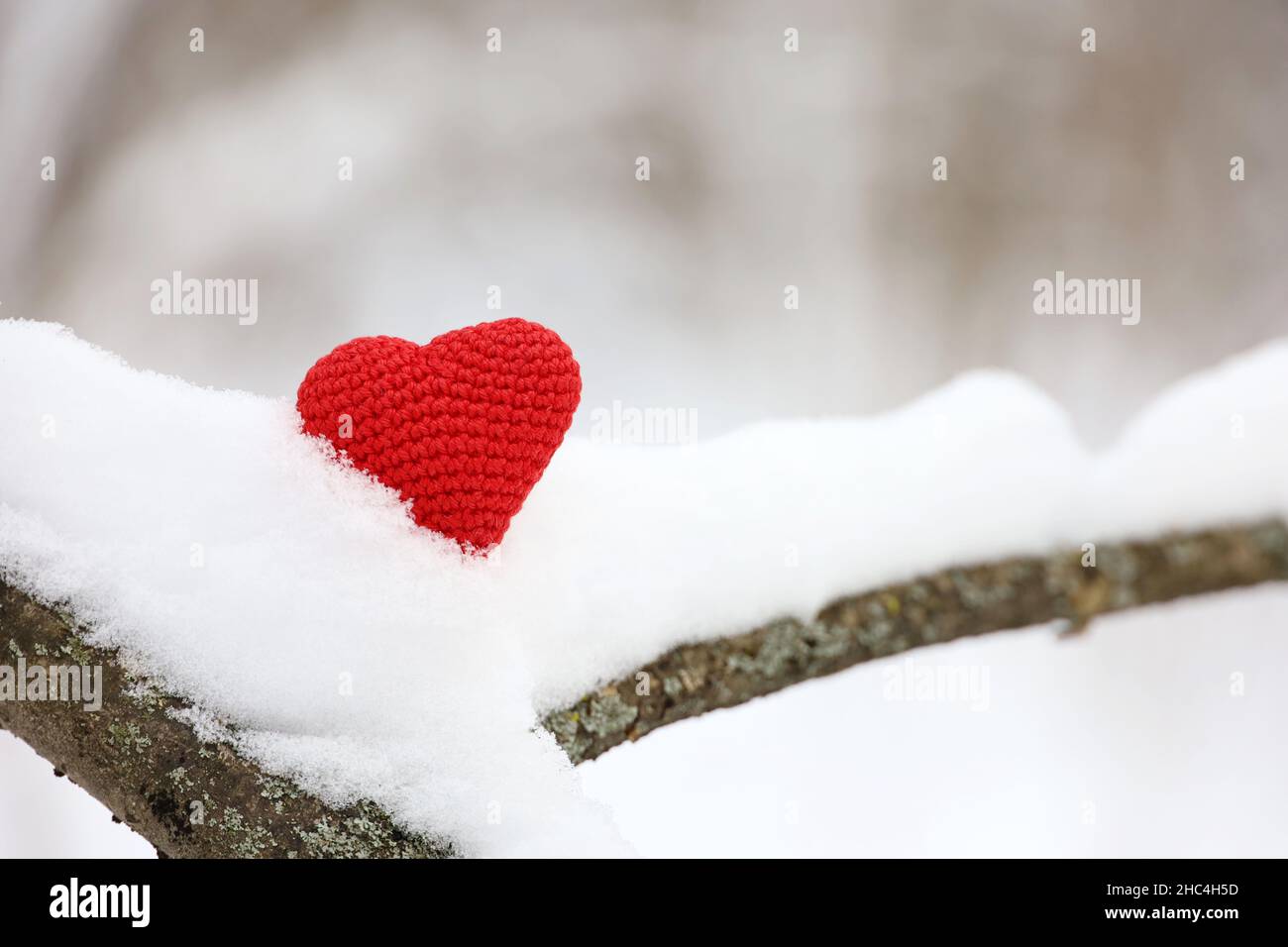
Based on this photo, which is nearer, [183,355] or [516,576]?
[516,576]

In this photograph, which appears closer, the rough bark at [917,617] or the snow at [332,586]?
the snow at [332,586]

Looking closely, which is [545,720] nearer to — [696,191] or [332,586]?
[332,586]

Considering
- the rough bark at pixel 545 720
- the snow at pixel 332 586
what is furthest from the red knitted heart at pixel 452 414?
the rough bark at pixel 545 720

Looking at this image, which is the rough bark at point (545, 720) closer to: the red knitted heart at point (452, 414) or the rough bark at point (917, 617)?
the rough bark at point (917, 617)

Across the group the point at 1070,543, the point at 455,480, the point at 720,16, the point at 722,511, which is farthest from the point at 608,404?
the point at 455,480

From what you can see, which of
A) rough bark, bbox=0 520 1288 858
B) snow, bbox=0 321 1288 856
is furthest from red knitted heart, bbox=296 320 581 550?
rough bark, bbox=0 520 1288 858

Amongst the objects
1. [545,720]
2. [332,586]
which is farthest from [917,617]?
[332,586]

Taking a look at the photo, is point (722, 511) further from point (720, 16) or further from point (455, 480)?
point (720, 16)
